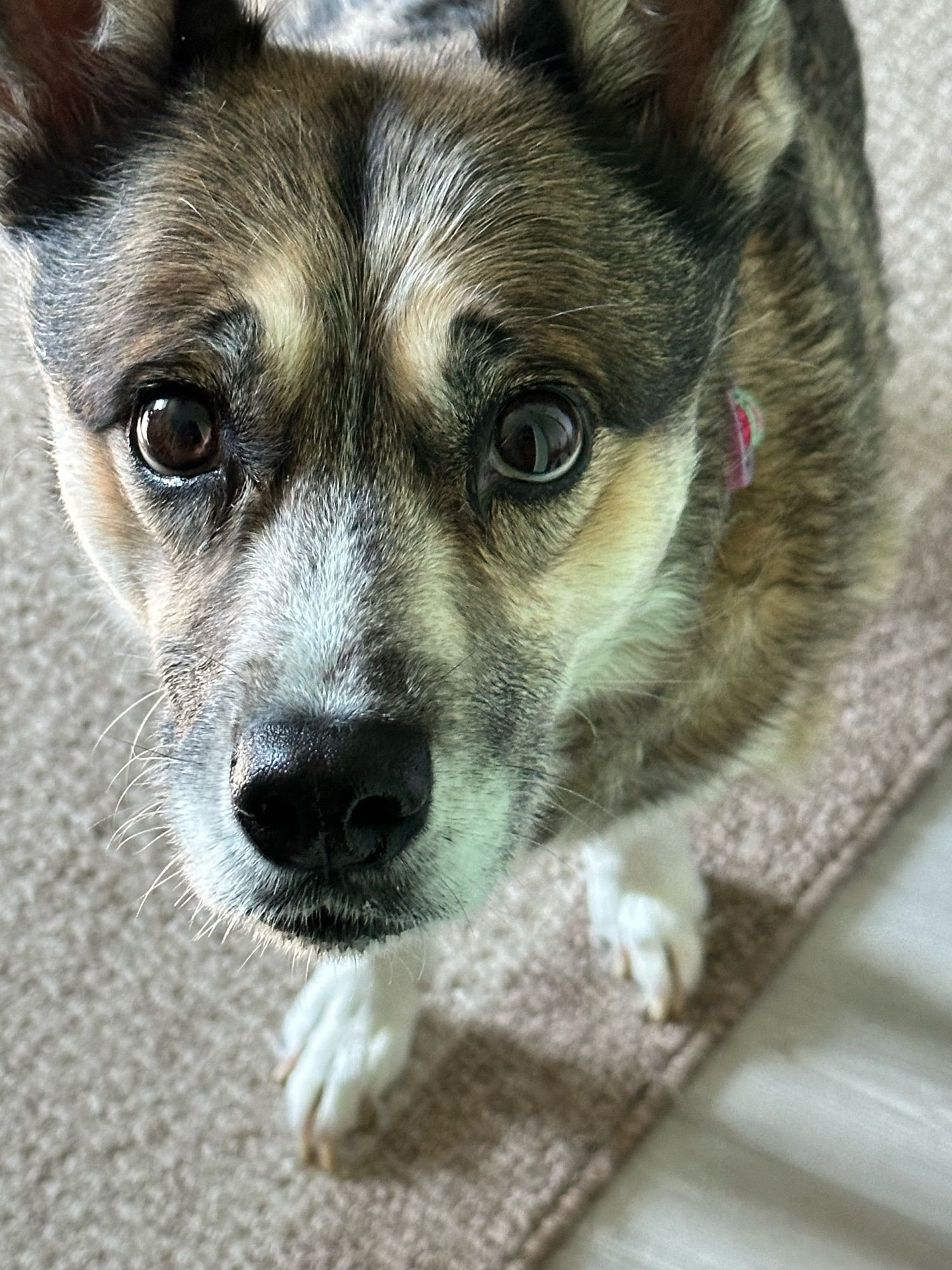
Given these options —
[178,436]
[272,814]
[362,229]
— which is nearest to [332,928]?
[272,814]

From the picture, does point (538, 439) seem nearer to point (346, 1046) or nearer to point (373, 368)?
point (373, 368)

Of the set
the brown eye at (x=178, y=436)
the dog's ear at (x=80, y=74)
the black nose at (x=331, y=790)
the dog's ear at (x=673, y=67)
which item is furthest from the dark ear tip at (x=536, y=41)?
the black nose at (x=331, y=790)

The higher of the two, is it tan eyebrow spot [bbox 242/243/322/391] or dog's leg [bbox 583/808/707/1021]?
tan eyebrow spot [bbox 242/243/322/391]

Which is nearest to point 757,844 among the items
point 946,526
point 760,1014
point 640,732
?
point 760,1014

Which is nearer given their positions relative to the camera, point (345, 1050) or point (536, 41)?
point (536, 41)

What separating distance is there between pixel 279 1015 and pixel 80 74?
132 cm


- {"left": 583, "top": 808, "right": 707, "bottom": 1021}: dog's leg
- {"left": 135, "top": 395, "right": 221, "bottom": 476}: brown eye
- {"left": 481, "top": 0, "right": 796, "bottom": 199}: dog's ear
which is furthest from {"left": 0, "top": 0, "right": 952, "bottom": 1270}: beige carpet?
{"left": 481, "top": 0, "right": 796, "bottom": 199}: dog's ear

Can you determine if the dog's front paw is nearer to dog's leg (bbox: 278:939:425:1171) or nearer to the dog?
dog's leg (bbox: 278:939:425:1171)

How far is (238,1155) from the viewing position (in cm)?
175

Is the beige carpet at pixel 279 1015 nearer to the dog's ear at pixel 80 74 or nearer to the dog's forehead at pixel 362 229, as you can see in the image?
the dog's ear at pixel 80 74

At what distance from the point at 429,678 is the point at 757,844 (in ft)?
3.39

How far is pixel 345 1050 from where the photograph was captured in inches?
68.9

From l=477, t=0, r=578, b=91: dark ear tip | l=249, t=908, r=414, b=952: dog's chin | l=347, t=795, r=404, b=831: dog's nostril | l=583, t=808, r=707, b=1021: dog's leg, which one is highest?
l=477, t=0, r=578, b=91: dark ear tip

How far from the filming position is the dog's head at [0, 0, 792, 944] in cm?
109
